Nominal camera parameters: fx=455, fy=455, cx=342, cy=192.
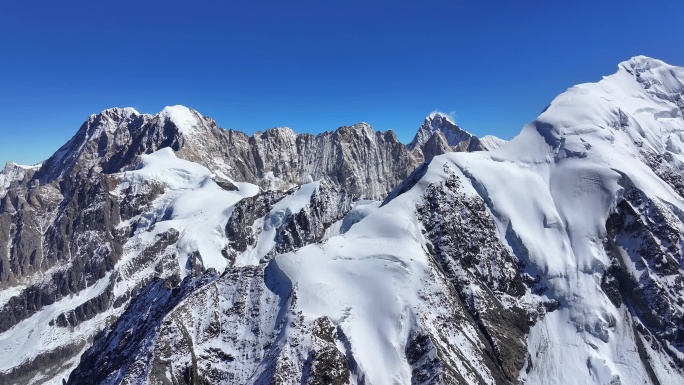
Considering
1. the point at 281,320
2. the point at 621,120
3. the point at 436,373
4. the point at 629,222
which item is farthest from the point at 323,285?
the point at 621,120

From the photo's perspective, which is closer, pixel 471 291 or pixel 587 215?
pixel 471 291

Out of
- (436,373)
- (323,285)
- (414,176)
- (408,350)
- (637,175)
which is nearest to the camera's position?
(436,373)

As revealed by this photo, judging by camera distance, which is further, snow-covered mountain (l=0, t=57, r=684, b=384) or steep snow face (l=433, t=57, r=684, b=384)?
steep snow face (l=433, t=57, r=684, b=384)

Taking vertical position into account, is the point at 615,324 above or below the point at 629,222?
below

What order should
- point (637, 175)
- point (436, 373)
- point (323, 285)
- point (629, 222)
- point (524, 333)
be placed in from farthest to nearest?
point (637, 175)
point (629, 222)
point (524, 333)
point (323, 285)
point (436, 373)

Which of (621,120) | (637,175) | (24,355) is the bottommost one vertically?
(24,355)

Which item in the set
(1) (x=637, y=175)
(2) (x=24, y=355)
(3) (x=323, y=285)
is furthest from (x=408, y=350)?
(2) (x=24, y=355)

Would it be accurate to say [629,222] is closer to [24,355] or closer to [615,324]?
[615,324]

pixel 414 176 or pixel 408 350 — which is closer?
pixel 408 350

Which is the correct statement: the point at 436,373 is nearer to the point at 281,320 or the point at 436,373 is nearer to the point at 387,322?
the point at 387,322

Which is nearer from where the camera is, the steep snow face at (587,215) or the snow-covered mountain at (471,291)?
the snow-covered mountain at (471,291)

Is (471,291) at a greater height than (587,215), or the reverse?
(587,215)
